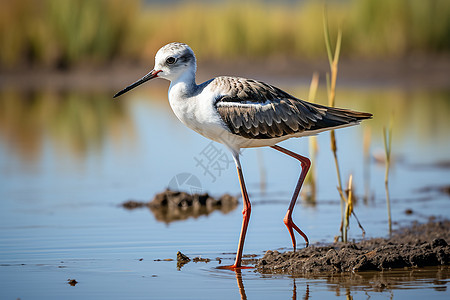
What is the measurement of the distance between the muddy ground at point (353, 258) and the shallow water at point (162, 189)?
132mm

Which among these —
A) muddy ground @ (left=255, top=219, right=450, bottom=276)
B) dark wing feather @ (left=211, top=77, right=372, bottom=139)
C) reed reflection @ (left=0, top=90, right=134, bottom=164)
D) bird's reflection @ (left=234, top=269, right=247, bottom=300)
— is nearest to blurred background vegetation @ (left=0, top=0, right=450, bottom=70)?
reed reflection @ (left=0, top=90, right=134, bottom=164)

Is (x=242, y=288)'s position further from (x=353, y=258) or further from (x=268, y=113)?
(x=268, y=113)

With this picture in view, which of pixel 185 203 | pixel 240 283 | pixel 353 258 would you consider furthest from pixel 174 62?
pixel 185 203

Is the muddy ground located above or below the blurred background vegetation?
below

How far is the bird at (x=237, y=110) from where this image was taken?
6.71 m

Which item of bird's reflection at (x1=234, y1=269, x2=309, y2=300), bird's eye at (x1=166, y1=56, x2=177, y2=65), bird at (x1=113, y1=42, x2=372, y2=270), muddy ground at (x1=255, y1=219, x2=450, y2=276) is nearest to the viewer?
bird's reflection at (x1=234, y1=269, x2=309, y2=300)

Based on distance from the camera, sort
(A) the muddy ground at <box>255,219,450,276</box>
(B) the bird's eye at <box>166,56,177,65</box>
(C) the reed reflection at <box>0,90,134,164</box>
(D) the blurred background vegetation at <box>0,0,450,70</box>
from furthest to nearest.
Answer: (D) the blurred background vegetation at <box>0,0,450,70</box> → (C) the reed reflection at <box>0,90,134,164</box> → (B) the bird's eye at <box>166,56,177,65</box> → (A) the muddy ground at <box>255,219,450,276</box>

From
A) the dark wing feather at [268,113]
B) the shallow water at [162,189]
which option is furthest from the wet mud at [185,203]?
the dark wing feather at [268,113]

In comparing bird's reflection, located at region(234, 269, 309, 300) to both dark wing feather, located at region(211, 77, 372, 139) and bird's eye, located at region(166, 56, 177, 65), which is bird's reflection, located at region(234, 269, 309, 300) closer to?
dark wing feather, located at region(211, 77, 372, 139)

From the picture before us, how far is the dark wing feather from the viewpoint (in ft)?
22.3

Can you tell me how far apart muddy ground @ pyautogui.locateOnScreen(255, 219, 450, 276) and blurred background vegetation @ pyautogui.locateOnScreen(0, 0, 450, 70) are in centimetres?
1707

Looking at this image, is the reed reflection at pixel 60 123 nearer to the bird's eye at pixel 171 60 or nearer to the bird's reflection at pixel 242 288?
the bird's eye at pixel 171 60

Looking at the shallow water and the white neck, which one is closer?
the shallow water

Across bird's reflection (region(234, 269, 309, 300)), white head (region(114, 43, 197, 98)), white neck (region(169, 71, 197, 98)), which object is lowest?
bird's reflection (region(234, 269, 309, 300))
